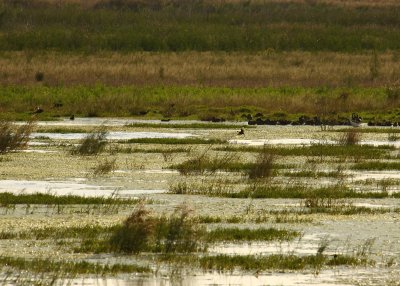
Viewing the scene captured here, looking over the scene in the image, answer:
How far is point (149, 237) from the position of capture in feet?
56.9

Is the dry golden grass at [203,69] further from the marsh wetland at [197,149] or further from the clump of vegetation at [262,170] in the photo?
the clump of vegetation at [262,170]

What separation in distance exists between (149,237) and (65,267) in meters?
2.26

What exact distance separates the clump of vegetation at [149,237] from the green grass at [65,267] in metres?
1.04

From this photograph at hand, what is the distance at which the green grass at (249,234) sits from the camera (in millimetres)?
17906

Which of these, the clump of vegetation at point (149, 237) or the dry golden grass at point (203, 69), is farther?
the dry golden grass at point (203, 69)

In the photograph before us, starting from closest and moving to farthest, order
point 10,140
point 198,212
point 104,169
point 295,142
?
point 198,212 → point 104,169 → point 10,140 → point 295,142

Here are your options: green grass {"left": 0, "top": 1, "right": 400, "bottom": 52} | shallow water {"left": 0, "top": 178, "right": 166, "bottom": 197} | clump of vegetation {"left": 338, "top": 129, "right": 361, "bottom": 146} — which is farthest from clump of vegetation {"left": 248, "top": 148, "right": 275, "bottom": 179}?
green grass {"left": 0, "top": 1, "right": 400, "bottom": 52}

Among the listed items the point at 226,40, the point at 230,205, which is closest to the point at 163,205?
the point at 230,205

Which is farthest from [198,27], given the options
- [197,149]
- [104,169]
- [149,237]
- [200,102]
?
[149,237]

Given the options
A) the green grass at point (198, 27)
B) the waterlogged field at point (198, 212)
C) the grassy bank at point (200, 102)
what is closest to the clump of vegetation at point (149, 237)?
the waterlogged field at point (198, 212)

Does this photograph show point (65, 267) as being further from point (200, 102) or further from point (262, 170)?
point (200, 102)

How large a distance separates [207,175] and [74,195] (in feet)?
15.8

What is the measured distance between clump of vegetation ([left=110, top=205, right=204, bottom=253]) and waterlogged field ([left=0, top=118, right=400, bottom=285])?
2 centimetres

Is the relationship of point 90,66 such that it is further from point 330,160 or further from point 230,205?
point 230,205
